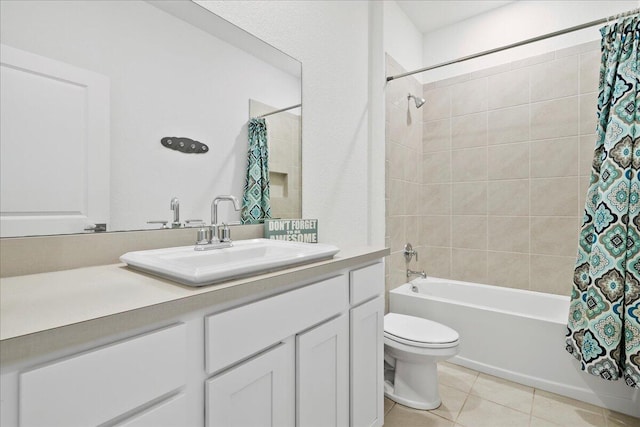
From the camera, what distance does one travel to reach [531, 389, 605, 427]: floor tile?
166cm

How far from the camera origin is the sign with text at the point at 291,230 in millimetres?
1488

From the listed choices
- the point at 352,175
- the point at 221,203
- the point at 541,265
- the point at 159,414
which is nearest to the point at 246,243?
the point at 221,203

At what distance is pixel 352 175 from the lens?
7.06 ft

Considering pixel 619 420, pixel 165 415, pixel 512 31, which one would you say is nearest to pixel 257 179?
pixel 165 415

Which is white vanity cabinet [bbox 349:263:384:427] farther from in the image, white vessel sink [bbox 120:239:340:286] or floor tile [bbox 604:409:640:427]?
floor tile [bbox 604:409:640:427]

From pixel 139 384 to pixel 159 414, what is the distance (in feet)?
0.29

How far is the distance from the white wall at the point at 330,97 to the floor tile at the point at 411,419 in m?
0.97

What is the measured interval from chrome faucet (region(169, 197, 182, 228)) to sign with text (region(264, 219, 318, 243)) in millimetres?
390

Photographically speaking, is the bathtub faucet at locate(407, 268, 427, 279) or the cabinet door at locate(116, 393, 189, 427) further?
the bathtub faucet at locate(407, 268, 427, 279)

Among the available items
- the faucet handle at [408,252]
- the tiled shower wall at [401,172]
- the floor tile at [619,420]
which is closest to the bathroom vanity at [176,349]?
the tiled shower wall at [401,172]

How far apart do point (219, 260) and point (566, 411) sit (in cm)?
199

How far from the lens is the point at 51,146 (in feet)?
3.07

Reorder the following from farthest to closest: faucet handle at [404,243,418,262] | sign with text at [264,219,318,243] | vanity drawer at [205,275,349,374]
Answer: faucet handle at [404,243,418,262] → sign with text at [264,219,318,243] → vanity drawer at [205,275,349,374]

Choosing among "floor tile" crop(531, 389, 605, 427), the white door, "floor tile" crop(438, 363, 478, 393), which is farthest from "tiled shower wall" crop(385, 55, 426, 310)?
the white door
